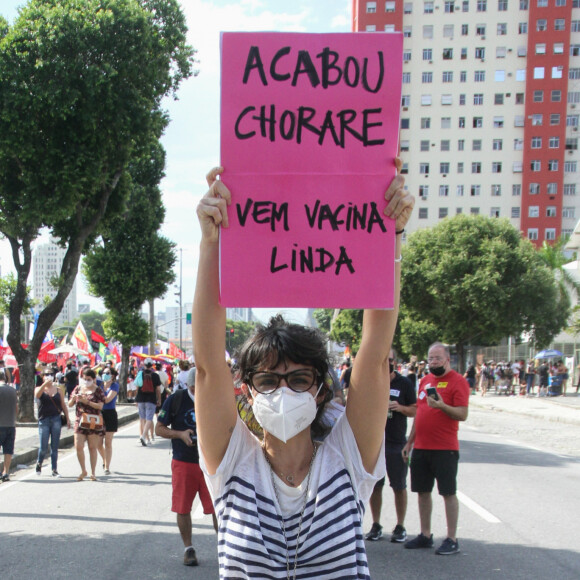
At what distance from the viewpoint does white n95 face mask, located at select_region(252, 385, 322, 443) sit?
2.12m

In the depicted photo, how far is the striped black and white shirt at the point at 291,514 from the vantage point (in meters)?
1.98

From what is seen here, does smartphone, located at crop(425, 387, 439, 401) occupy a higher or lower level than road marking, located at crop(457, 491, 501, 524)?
higher

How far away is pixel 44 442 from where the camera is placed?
11250 mm

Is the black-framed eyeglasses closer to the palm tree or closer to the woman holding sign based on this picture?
the woman holding sign

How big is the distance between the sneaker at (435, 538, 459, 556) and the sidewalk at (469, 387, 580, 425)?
16.5m

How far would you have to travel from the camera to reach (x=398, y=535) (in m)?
6.76

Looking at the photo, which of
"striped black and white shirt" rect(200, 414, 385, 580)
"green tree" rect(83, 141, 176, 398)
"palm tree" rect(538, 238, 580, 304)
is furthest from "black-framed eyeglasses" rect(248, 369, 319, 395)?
"palm tree" rect(538, 238, 580, 304)

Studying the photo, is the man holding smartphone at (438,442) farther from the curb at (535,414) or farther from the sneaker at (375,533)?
the curb at (535,414)

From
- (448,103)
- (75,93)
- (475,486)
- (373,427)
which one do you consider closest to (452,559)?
(475,486)

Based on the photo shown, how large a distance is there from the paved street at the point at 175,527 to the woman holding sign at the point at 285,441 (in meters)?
3.94

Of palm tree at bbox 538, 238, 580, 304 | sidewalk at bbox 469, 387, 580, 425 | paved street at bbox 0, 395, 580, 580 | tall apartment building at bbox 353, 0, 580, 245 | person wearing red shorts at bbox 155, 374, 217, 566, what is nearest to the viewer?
paved street at bbox 0, 395, 580, 580

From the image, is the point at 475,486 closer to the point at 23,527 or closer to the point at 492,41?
the point at 23,527

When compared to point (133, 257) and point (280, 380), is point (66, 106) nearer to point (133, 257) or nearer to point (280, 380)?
point (133, 257)

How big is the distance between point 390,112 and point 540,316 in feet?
127
